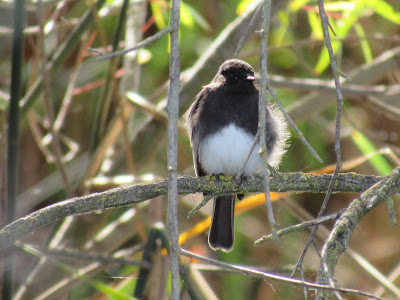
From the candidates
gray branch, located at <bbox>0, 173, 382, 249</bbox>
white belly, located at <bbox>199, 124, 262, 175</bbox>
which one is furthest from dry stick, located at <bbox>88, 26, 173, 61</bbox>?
Answer: white belly, located at <bbox>199, 124, 262, 175</bbox>

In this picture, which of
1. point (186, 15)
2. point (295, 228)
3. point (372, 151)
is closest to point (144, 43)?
point (295, 228)

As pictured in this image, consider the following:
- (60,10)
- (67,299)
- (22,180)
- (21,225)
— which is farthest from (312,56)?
(21,225)

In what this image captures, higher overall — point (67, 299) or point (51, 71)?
point (51, 71)

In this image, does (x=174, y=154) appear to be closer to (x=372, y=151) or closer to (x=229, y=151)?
(x=229, y=151)

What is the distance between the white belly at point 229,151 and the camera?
2.79m

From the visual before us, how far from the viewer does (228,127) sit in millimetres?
2812

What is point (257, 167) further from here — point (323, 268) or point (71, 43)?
point (323, 268)

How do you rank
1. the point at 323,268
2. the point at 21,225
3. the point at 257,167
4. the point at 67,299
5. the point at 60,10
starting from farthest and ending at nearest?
the point at 60,10, the point at 257,167, the point at 67,299, the point at 21,225, the point at 323,268

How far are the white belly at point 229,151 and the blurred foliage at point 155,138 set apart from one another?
322mm

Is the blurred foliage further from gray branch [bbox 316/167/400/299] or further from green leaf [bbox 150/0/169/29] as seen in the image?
gray branch [bbox 316/167/400/299]

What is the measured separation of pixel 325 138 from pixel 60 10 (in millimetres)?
2015

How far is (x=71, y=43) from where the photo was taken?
2.92 metres

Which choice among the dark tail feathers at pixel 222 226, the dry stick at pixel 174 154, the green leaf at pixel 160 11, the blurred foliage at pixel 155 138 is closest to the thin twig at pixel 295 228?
the dry stick at pixel 174 154

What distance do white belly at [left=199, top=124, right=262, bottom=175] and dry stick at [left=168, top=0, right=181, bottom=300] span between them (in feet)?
4.86
